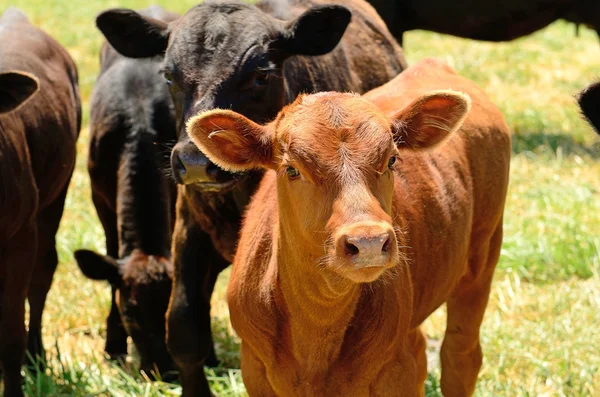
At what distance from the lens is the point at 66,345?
6.50 meters

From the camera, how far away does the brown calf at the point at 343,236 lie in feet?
11.5

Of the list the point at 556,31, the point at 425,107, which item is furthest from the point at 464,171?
the point at 556,31

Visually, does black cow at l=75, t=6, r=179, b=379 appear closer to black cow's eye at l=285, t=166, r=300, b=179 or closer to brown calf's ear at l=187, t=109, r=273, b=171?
brown calf's ear at l=187, t=109, r=273, b=171

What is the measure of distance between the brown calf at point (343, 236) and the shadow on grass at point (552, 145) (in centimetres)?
564

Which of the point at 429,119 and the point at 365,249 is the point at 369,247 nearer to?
A: the point at 365,249

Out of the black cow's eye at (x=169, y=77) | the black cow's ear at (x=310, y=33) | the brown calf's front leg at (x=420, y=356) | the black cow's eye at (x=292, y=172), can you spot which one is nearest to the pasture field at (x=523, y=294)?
the brown calf's front leg at (x=420, y=356)

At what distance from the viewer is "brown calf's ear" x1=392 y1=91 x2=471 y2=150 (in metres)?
3.88

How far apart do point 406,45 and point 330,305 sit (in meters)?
11.9

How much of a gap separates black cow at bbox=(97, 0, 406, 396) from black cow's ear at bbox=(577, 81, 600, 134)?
5.07 feet

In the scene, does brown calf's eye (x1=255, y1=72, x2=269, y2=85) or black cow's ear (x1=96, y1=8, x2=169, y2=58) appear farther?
black cow's ear (x1=96, y1=8, x2=169, y2=58)

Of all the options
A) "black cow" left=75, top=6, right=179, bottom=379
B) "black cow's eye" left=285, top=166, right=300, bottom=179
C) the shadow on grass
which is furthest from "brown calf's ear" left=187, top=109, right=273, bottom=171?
the shadow on grass

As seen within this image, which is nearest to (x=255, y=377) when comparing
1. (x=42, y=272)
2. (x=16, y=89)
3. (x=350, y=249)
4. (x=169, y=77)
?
(x=350, y=249)

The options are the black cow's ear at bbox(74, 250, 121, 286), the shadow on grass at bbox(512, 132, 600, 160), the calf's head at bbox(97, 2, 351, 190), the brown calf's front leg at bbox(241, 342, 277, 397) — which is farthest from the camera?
the shadow on grass at bbox(512, 132, 600, 160)

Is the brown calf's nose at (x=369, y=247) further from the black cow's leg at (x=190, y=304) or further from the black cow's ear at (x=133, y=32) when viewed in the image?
the black cow's ear at (x=133, y=32)
